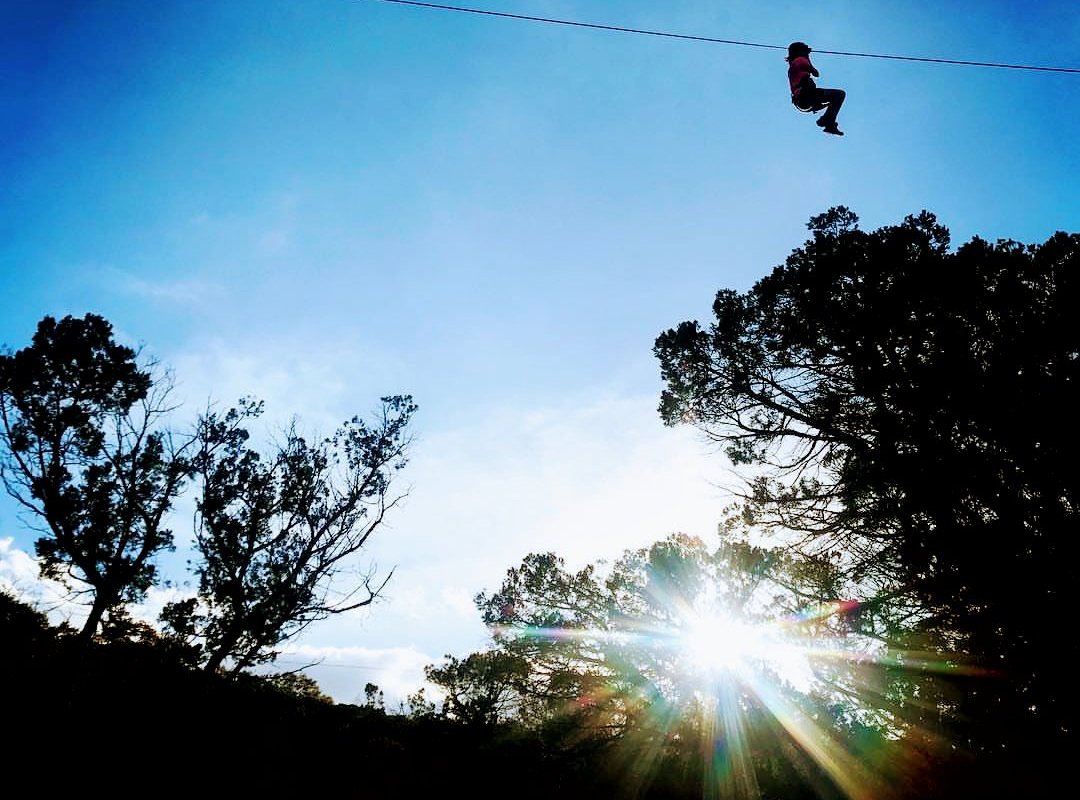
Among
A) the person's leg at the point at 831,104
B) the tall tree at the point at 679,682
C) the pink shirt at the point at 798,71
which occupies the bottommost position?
the tall tree at the point at 679,682

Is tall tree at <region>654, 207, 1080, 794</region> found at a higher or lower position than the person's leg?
lower

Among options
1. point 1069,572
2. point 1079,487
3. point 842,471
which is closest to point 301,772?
point 842,471

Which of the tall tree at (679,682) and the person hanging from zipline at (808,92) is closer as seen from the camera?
the person hanging from zipline at (808,92)

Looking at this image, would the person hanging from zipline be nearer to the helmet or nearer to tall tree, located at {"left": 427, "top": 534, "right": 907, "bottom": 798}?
the helmet

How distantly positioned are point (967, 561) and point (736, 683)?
25.1 feet

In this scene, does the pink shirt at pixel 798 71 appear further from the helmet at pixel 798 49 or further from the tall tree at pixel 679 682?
the tall tree at pixel 679 682

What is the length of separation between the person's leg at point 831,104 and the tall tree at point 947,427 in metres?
4.59

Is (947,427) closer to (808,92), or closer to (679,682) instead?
(808,92)

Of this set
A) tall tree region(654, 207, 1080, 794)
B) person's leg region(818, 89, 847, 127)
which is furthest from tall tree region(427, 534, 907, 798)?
person's leg region(818, 89, 847, 127)

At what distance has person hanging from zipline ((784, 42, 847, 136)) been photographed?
5.29 m

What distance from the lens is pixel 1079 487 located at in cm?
647

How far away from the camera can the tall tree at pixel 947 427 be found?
6.65 metres

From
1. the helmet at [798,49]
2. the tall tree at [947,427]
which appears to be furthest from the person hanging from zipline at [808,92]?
the tall tree at [947,427]

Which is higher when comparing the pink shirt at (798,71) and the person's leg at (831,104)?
the pink shirt at (798,71)
